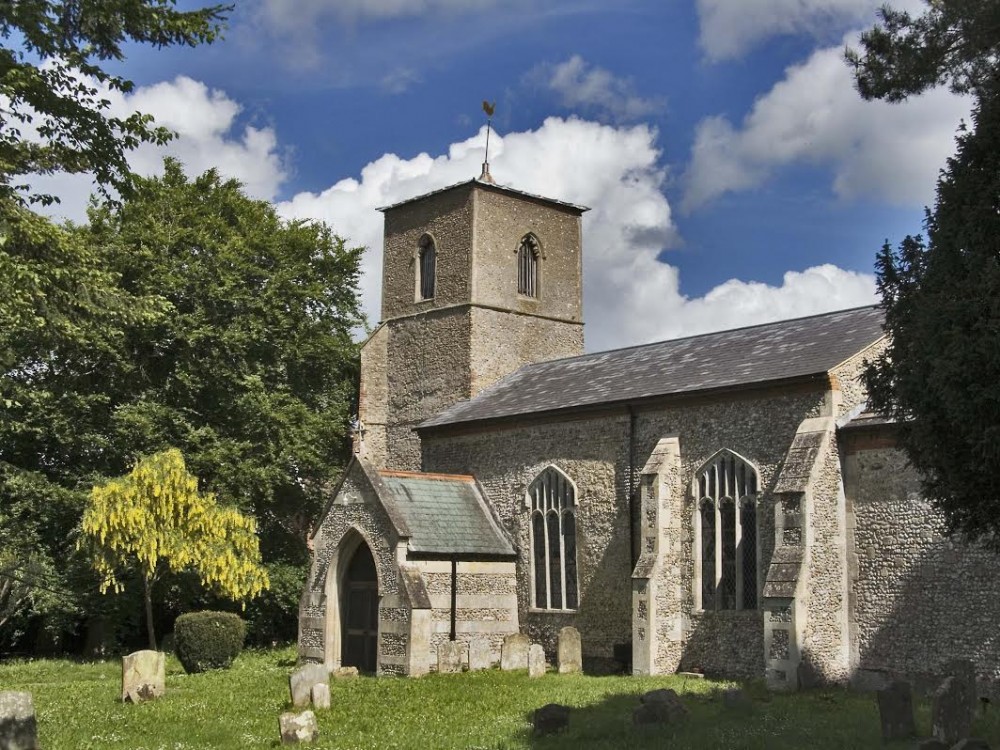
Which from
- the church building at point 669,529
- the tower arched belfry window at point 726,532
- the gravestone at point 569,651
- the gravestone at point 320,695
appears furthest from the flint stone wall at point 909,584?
the gravestone at point 320,695

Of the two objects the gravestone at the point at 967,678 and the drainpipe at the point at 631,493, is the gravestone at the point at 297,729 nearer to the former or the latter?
the gravestone at the point at 967,678

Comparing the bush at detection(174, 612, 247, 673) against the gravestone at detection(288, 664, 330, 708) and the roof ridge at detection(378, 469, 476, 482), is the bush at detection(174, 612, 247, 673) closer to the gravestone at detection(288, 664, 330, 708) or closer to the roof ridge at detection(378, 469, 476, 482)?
the roof ridge at detection(378, 469, 476, 482)

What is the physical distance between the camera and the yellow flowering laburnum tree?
27250 millimetres

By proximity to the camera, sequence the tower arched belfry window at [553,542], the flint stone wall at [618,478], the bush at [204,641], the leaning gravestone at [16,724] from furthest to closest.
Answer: the tower arched belfry window at [553,542]
the bush at [204,641]
the flint stone wall at [618,478]
the leaning gravestone at [16,724]

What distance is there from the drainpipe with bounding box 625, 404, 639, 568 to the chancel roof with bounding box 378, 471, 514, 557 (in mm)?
3297

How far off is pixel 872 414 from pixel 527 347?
14.0m

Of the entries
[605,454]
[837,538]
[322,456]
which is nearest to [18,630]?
[322,456]

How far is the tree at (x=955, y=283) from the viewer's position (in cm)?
1210

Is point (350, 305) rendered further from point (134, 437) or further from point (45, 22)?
point (45, 22)

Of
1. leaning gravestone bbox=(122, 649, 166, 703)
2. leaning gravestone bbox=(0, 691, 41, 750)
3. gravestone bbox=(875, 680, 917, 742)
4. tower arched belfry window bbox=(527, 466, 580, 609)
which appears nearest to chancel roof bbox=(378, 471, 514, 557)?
tower arched belfry window bbox=(527, 466, 580, 609)

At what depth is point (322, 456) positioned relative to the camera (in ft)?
109

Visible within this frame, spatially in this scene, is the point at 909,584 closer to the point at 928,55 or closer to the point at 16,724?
the point at 928,55

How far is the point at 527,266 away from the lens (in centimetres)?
3506

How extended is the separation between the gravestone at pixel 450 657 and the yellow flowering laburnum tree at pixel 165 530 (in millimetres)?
7055
